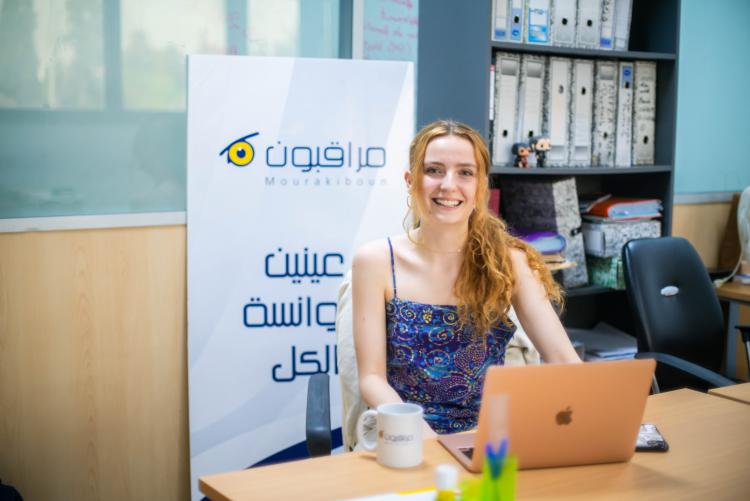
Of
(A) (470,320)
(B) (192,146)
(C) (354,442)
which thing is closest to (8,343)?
(B) (192,146)

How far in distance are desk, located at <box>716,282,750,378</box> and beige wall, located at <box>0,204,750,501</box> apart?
221 cm

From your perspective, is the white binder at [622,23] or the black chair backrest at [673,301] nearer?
the black chair backrest at [673,301]

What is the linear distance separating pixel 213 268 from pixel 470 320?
1.04 metres

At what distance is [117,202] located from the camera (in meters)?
2.59

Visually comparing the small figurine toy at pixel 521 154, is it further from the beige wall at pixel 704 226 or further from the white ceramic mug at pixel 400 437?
the white ceramic mug at pixel 400 437

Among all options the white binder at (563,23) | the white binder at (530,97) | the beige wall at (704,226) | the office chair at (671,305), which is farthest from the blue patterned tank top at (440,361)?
the beige wall at (704,226)

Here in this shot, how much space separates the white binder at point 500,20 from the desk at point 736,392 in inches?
57.1

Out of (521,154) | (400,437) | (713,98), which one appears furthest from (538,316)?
(713,98)

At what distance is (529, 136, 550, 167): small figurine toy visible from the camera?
2861 millimetres

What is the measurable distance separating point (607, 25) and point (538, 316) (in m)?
1.58

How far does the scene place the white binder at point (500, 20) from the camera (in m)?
2.75

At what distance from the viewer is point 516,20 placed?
2.80 m

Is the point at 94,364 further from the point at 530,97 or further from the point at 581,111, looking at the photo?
the point at 581,111

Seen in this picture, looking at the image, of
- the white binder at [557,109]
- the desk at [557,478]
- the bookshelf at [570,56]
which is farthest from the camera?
the white binder at [557,109]
